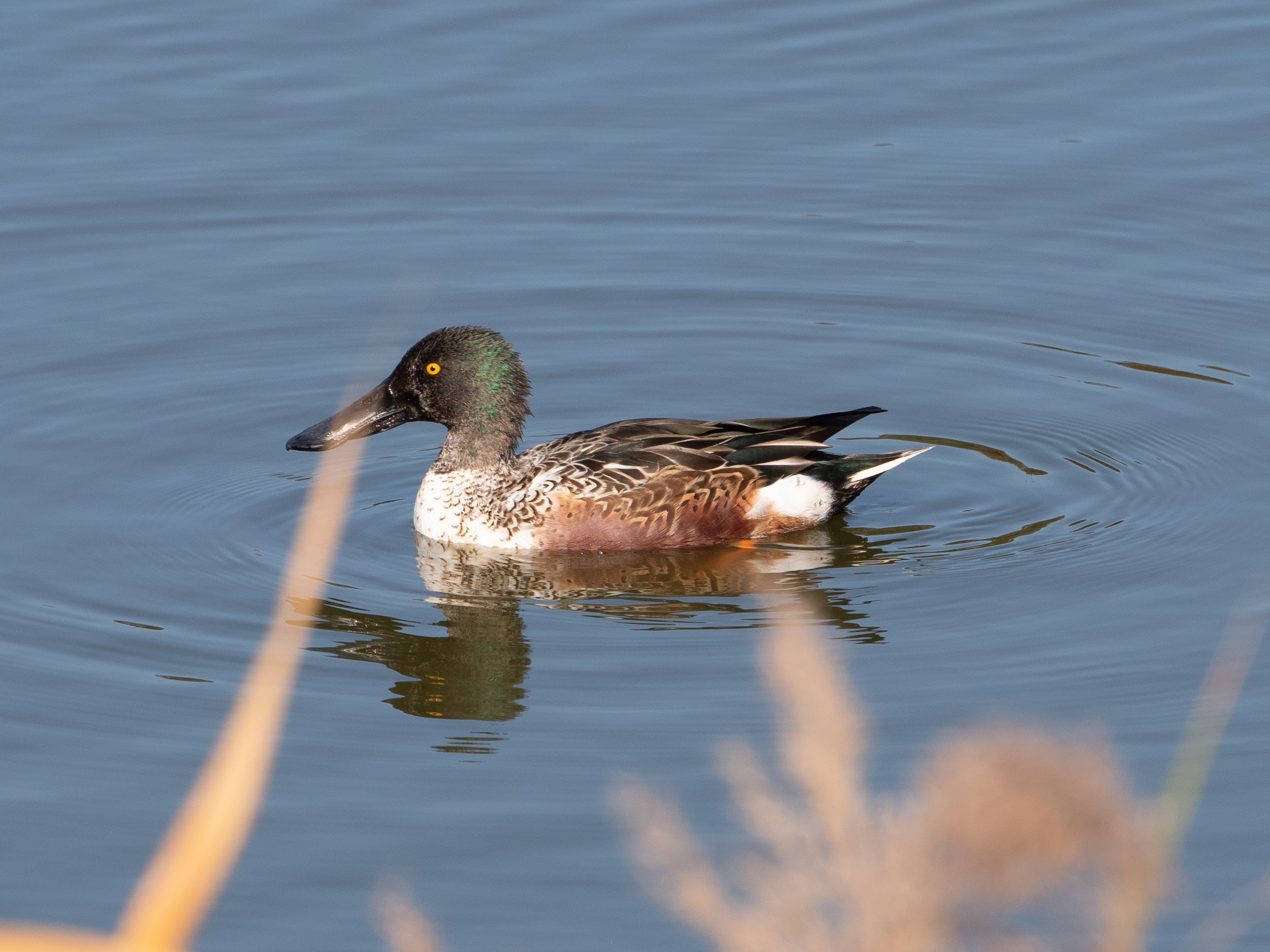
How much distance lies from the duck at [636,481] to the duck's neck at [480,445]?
33 mm

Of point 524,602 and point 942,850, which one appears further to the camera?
point 524,602

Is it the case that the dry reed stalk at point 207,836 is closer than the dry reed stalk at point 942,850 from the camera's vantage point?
Yes

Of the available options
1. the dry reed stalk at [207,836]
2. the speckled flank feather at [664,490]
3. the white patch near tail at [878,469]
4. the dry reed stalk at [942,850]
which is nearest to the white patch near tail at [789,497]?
the speckled flank feather at [664,490]

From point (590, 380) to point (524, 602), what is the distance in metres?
2.69

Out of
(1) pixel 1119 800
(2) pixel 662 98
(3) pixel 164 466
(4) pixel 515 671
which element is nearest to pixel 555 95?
(2) pixel 662 98

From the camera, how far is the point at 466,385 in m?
9.21

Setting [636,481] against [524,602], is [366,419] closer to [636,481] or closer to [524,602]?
[636,481]

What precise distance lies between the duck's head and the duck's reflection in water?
0.70 m

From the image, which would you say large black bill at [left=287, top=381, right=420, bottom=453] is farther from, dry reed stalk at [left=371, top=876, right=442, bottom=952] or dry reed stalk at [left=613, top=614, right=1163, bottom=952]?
dry reed stalk at [left=613, top=614, right=1163, bottom=952]

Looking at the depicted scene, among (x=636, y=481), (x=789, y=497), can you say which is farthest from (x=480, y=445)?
(x=789, y=497)

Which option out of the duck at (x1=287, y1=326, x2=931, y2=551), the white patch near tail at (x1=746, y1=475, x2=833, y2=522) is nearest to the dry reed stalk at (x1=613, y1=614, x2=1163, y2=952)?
the duck at (x1=287, y1=326, x2=931, y2=551)

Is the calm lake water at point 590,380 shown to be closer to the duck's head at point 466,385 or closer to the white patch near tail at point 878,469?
the white patch near tail at point 878,469

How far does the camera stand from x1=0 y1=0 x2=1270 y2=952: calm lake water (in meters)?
6.15

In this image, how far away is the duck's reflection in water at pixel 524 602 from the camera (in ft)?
23.5
